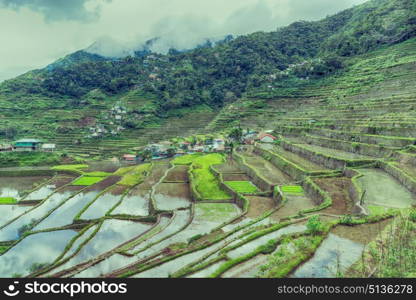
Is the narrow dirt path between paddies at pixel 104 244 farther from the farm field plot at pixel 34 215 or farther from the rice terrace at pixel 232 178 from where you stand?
the farm field plot at pixel 34 215

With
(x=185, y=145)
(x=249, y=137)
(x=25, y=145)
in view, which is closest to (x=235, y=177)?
(x=249, y=137)

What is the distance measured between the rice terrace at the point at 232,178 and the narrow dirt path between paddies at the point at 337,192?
0.09 metres

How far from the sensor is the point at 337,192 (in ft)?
63.5

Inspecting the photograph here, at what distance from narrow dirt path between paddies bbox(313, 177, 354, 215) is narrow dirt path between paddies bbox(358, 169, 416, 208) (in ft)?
4.20

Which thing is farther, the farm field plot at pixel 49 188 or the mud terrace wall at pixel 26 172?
the mud terrace wall at pixel 26 172

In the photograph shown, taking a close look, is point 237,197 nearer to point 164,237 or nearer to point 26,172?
point 164,237

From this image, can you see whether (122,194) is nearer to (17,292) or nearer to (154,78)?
(17,292)

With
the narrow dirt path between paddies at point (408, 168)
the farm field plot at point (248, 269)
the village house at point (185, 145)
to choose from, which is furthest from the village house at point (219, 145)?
the farm field plot at point (248, 269)

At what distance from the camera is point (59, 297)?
19.3 ft

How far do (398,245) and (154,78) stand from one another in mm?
112003

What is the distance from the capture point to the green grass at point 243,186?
25.0 m

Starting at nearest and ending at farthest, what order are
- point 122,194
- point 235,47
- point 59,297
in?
point 59,297, point 122,194, point 235,47

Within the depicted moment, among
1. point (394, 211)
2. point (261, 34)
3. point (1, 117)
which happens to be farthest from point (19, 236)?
point (261, 34)

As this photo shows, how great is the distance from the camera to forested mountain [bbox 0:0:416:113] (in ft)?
251
